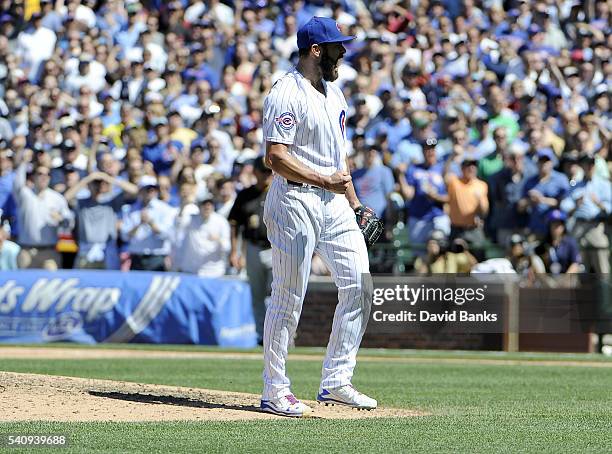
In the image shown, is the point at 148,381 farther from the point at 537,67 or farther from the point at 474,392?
the point at 537,67

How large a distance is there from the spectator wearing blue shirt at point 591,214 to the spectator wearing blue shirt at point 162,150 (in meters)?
5.75

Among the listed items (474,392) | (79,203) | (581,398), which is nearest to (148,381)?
(474,392)

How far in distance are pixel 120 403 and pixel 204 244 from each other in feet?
30.0

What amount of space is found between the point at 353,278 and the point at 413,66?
1369 cm

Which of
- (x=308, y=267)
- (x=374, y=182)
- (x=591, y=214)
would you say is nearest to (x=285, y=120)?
(x=308, y=267)

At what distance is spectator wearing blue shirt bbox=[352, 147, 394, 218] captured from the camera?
18062 millimetres

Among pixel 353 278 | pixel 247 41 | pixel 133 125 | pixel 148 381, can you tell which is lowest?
pixel 148 381

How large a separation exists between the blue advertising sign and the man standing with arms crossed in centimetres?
880

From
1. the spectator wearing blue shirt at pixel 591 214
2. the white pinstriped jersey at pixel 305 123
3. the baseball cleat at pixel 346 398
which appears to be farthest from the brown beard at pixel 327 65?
the spectator wearing blue shirt at pixel 591 214

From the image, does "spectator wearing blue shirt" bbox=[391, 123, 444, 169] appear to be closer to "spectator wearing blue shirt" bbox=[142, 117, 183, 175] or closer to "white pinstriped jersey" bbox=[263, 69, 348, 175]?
"spectator wearing blue shirt" bbox=[142, 117, 183, 175]

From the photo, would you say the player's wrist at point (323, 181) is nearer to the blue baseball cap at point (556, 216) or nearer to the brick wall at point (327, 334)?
the brick wall at point (327, 334)

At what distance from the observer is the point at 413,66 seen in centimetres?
2173

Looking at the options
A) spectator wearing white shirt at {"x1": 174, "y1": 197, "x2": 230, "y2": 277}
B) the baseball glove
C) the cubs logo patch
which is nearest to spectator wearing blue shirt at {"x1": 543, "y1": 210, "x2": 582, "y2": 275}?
spectator wearing white shirt at {"x1": 174, "y1": 197, "x2": 230, "y2": 277}

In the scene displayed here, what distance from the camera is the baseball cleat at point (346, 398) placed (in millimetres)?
8562
